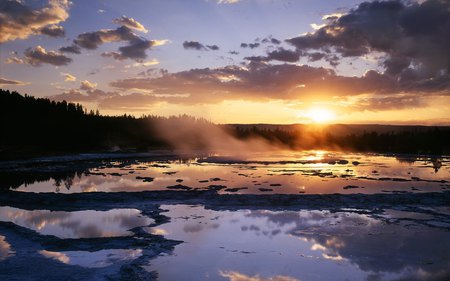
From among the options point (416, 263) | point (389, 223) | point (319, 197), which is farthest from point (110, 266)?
point (319, 197)

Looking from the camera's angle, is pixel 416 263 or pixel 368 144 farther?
pixel 368 144

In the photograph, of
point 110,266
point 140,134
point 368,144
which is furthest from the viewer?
point 140,134

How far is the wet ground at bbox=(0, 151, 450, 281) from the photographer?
980cm

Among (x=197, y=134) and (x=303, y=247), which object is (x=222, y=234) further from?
(x=197, y=134)

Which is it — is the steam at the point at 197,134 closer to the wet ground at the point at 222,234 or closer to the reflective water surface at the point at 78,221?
the wet ground at the point at 222,234

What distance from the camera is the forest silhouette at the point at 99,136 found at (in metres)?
67.7

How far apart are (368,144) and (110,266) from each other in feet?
296

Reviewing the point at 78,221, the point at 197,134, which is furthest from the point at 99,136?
the point at 78,221

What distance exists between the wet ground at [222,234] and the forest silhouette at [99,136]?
1477 inches

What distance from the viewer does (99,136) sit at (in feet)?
278

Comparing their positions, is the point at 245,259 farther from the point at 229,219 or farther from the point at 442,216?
the point at 442,216

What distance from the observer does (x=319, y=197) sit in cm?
2038

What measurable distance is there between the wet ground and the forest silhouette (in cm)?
3753

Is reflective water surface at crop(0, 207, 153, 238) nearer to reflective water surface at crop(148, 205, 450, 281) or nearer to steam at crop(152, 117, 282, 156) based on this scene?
reflective water surface at crop(148, 205, 450, 281)
